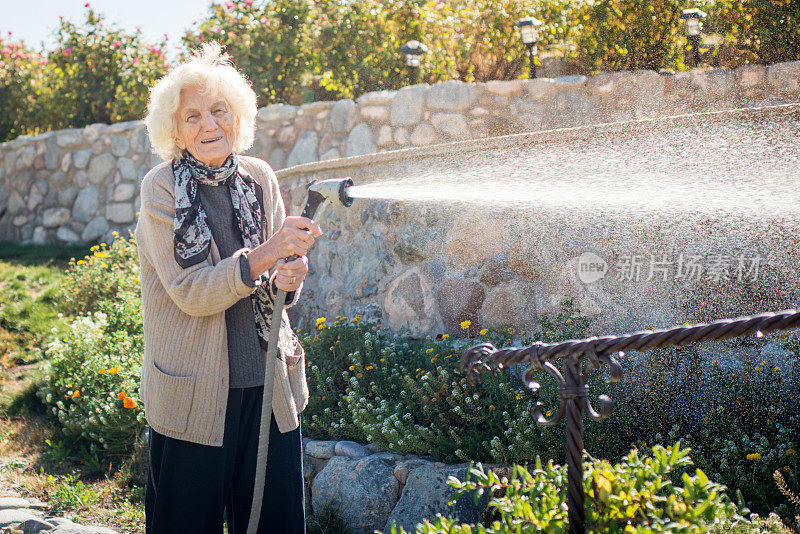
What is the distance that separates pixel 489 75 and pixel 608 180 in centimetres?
351

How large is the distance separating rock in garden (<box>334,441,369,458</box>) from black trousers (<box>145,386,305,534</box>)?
886 millimetres

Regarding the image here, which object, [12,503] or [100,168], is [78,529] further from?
A: [100,168]

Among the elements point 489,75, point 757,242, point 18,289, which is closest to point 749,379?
point 757,242

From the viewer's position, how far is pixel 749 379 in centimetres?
282

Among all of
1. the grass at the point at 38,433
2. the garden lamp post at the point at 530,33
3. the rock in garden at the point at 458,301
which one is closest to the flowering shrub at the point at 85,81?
the grass at the point at 38,433

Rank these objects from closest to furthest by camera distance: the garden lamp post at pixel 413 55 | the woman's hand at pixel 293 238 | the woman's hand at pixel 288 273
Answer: the woman's hand at pixel 293 238, the woman's hand at pixel 288 273, the garden lamp post at pixel 413 55

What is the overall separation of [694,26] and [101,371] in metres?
5.06

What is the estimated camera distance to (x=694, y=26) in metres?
5.79

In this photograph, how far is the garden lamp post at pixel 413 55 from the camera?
650 cm

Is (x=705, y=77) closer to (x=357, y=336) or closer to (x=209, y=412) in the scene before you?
(x=357, y=336)

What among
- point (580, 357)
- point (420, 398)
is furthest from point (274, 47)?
point (580, 357)

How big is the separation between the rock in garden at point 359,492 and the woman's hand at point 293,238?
135 centimetres

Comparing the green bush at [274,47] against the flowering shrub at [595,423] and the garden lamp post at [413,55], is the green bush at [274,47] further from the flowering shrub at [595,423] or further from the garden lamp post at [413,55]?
the flowering shrub at [595,423]

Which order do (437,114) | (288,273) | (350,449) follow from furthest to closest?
(437,114) → (350,449) → (288,273)
